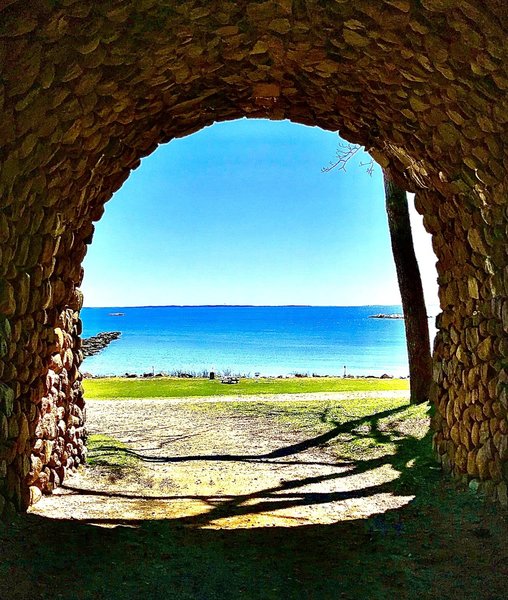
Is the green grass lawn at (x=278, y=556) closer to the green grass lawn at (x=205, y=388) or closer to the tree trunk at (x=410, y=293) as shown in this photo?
the tree trunk at (x=410, y=293)

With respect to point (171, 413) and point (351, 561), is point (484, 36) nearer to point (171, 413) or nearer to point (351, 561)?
point (351, 561)

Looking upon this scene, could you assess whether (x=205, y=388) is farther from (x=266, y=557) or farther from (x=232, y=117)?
(x=266, y=557)

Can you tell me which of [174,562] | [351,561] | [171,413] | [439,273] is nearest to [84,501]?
[174,562]

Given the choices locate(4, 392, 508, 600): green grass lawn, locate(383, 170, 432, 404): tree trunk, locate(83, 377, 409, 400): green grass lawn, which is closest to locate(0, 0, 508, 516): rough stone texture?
locate(4, 392, 508, 600): green grass lawn

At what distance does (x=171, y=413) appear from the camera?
26.5 ft

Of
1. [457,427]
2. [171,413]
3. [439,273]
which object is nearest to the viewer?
[457,427]

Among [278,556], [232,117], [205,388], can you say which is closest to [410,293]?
[232,117]

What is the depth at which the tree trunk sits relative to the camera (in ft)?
24.5

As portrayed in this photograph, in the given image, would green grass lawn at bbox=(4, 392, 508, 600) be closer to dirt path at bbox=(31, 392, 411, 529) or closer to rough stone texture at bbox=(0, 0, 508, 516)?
dirt path at bbox=(31, 392, 411, 529)

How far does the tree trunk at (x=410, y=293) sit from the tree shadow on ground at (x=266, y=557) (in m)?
3.79

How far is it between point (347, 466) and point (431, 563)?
7.54ft

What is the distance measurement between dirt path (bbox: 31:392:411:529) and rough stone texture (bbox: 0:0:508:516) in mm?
459

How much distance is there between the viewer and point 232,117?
14.6 feet

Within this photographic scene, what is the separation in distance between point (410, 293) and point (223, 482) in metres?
4.27
